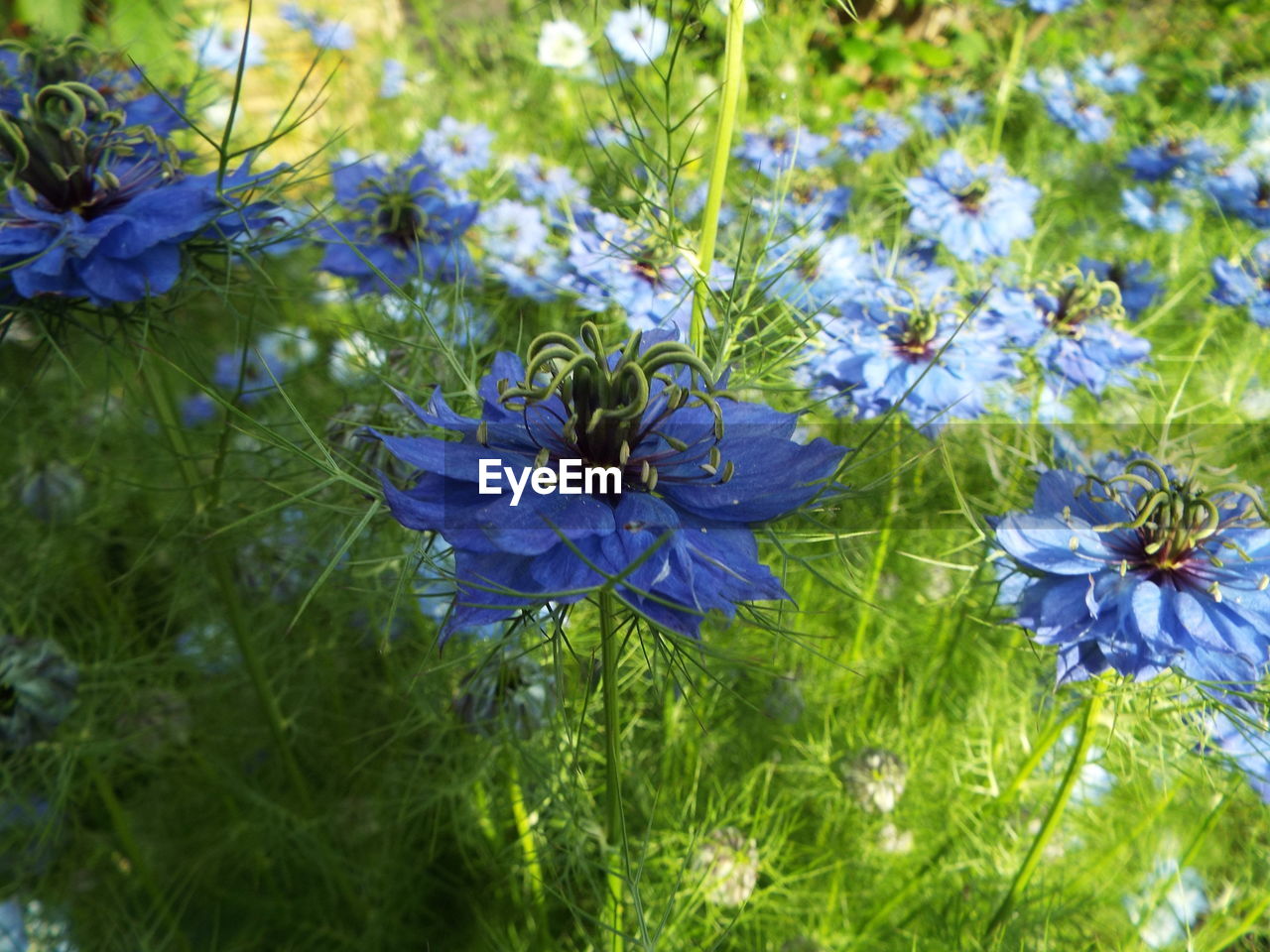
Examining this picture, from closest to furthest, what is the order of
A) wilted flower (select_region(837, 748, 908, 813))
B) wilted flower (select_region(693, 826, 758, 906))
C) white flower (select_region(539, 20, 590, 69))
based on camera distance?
wilted flower (select_region(693, 826, 758, 906)) < wilted flower (select_region(837, 748, 908, 813)) < white flower (select_region(539, 20, 590, 69))

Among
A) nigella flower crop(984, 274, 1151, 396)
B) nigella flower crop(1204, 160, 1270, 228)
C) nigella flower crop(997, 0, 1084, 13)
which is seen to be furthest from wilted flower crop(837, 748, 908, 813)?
nigella flower crop(997, 0, 1084, 13)

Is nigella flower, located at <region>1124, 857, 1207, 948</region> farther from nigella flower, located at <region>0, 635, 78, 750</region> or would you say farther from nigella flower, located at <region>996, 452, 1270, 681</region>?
nigella flower, located at <region>0, 635, 78, 750</region>

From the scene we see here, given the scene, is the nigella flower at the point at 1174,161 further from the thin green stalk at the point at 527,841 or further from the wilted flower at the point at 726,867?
the thin green stalk at the point at 527,841

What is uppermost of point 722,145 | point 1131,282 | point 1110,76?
point 722,145

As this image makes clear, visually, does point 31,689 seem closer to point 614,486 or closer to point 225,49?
point 614,486

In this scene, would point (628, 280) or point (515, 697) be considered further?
point (628, 280)

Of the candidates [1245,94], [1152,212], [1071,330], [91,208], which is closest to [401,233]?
[91,208]
